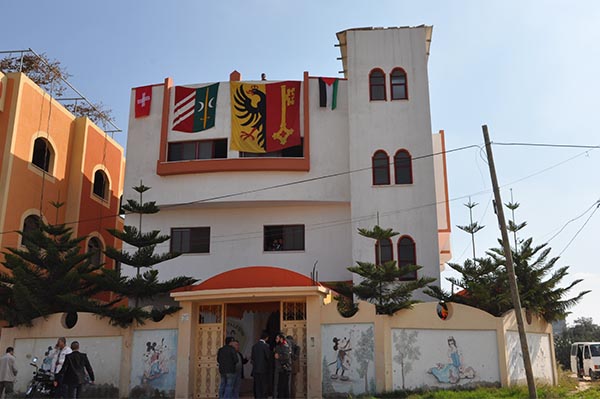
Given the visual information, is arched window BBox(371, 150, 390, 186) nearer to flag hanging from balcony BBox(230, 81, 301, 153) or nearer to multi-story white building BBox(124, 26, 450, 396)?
multi-story white building BBox(124, 26, 450, 396)

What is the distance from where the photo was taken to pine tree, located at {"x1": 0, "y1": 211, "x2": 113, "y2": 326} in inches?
634

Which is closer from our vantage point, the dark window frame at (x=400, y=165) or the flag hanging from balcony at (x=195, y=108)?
the dark window frame at (x=400, y=165)

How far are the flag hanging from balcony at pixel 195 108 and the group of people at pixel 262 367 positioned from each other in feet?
33.8

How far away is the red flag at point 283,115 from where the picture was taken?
70.8ft

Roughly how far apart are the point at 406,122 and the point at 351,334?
879cm

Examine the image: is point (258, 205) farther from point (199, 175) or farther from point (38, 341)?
point (38, 341)

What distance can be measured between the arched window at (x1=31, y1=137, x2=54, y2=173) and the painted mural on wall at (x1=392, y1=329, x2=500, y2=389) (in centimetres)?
1528

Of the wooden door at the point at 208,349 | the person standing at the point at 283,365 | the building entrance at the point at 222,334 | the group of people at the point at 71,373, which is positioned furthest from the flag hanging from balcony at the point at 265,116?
the group of people at the point at 71,373

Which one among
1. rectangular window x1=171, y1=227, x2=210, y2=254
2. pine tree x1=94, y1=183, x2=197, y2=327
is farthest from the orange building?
rectangular window x1=171, y1=227, x2=210, y2=254

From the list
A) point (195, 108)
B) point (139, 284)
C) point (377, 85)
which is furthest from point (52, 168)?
point (377, 85)

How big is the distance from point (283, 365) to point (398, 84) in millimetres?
11689

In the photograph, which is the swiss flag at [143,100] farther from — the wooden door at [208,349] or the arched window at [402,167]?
the wooden door at [208,349]

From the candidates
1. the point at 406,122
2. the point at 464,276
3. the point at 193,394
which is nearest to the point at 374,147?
the point at 406,122

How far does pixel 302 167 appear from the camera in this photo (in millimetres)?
21094
